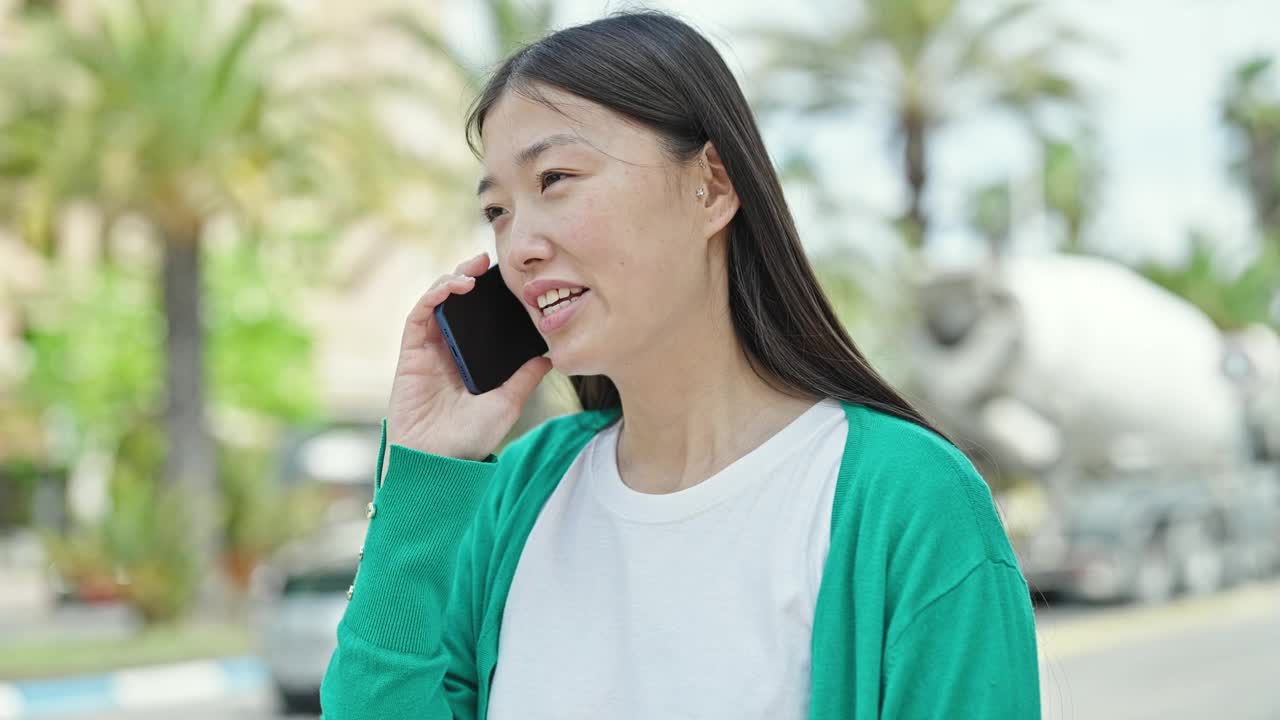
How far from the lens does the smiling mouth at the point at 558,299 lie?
185 cm

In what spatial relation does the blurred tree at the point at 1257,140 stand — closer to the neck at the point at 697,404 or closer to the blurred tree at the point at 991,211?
the blurred tree at the point at 991,211

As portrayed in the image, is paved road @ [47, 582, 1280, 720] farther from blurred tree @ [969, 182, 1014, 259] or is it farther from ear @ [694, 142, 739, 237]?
blurred tree @ [969, 182, 1014, 259]

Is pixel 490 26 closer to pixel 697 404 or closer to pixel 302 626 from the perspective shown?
pixel 302 626

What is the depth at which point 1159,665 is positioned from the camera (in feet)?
42.3

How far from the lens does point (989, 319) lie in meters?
17.6

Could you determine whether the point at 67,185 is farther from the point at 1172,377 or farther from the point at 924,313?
the point at 1172,377

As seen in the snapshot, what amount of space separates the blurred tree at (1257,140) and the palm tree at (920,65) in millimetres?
18391

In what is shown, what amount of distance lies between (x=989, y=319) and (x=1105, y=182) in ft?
132

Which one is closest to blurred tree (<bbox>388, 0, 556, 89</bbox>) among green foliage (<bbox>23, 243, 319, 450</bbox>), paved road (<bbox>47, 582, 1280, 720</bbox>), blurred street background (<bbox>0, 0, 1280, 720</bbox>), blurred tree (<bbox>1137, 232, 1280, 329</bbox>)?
blurred street background (<bbox>0, 0, 1280, 720</bbox>)

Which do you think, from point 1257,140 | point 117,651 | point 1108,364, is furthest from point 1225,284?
point 117,651

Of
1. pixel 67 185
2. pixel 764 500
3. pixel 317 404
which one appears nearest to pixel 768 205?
pixel 764 500

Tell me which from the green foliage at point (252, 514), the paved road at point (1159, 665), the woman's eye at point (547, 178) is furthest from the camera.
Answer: the green foliage at point (252, 514)

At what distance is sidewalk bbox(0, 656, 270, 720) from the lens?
12891 mm

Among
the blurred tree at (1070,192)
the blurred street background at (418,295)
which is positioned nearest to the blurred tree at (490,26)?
the blurred street background at (418,295)
